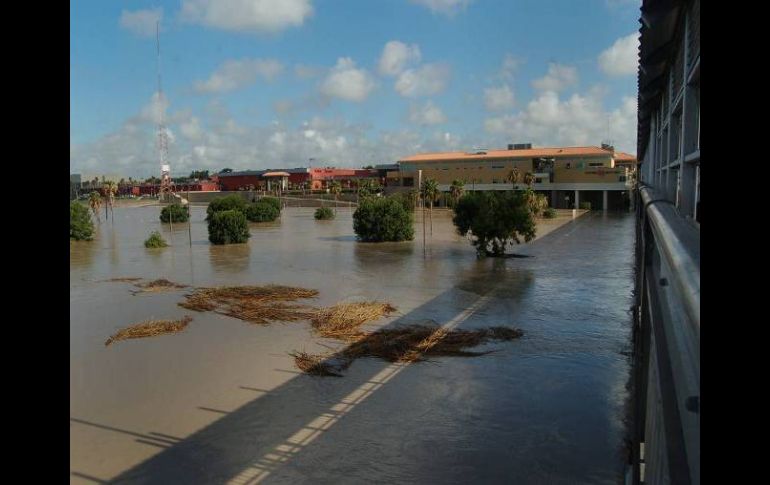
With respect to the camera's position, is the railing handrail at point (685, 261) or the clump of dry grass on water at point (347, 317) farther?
the clump of dry grass on water at point (347, 317)

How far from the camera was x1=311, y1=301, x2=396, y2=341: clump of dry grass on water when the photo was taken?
14.4 metres

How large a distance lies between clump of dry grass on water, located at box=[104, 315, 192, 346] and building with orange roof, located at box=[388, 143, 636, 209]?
188 feet

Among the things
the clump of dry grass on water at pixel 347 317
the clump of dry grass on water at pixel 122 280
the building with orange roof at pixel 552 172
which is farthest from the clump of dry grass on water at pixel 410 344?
the building with orange roof at pixel 552 172

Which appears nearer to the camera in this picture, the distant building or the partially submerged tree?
the partially submerged tree

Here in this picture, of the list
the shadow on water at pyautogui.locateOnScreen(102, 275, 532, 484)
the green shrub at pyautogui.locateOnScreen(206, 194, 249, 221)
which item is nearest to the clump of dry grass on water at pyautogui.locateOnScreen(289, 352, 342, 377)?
the shadow on water at pyautogui.locateOnScreen(102, 275, 532, 484)

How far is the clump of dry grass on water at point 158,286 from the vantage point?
833 inches

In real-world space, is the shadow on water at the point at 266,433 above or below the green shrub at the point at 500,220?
below

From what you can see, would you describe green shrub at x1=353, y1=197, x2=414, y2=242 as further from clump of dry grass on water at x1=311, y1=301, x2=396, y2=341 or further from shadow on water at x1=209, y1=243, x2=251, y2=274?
clump of dry grass on water at x1=311, y1=301, x2=396, y2=341

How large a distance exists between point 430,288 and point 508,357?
8715 mm

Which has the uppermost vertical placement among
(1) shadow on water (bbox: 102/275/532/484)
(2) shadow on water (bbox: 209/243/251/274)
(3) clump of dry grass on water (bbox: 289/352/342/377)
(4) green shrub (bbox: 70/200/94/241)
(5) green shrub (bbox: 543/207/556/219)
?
(5) green shrub (bbox: 543/207/556/219)

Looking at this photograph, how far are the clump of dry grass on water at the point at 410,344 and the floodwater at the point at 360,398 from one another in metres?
0.39

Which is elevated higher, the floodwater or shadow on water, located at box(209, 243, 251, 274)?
shadow on water, located at box(209, 243, 251, 274)

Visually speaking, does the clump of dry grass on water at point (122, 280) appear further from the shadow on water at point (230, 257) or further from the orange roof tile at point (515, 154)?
the orange roof tile at point (515, 154)
